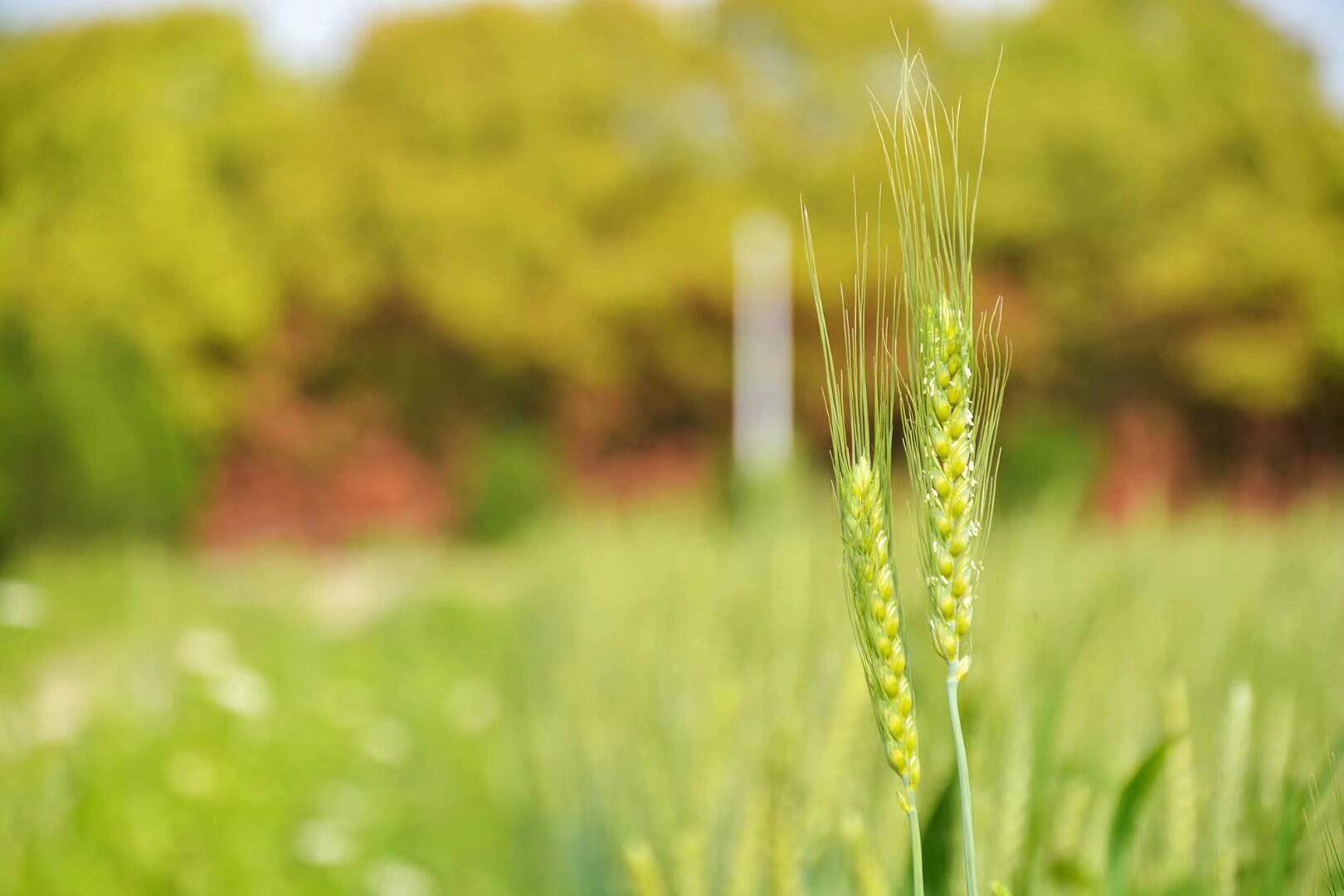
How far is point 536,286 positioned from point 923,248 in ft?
57.0

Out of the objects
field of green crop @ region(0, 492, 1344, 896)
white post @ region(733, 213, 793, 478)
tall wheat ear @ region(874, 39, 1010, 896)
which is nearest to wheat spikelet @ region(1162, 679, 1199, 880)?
field of green crop @ region(0, 492, 1344, 896)

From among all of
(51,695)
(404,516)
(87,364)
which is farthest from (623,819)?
(404,516)

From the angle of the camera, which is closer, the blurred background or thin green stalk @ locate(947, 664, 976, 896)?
thin green stalk @ locate(947, 664, 976, 896)

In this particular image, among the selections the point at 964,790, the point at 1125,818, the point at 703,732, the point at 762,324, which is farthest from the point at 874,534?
the point at 762,324

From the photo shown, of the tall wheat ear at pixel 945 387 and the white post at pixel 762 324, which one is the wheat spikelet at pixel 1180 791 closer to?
the tall wheat ear at pixel 945 387

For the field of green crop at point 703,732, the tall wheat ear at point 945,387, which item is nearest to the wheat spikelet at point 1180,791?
the field of green crop at point 703,732

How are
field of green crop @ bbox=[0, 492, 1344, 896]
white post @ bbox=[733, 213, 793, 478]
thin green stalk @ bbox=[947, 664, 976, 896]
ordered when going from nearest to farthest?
thin green stalk @ bbox=[947, 664, 976, 896]
field of green crop @ bbox=[0, 492, 1344, 896]
white post @ bbox=[733, 213, 793, 478]

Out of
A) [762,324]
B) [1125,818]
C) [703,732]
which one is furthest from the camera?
[762,324]

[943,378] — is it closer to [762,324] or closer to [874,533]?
[874,533]

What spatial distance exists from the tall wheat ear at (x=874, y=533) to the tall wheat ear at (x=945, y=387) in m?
0.02

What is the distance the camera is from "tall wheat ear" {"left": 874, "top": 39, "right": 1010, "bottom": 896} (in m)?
0.55

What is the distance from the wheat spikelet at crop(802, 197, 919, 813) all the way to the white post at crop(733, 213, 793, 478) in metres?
16.6

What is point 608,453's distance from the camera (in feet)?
60.3

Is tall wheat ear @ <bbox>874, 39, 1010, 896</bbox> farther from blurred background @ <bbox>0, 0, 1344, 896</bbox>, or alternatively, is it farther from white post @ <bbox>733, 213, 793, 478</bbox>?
white post @ <bbox>733, 213, 793, 478</bbox>
